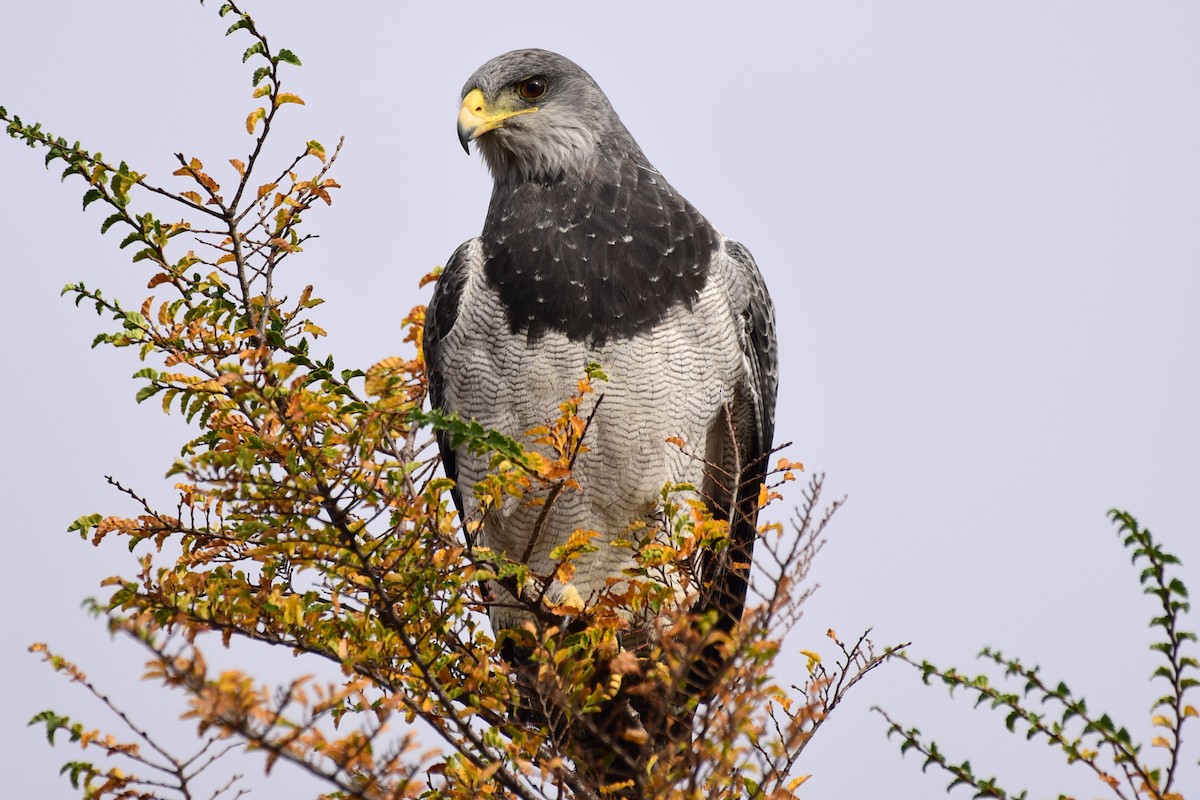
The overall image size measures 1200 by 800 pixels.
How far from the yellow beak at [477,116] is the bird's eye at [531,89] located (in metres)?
0.09

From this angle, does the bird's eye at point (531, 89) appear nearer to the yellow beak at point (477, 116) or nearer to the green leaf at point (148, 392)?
the yellow beak at point (477, 116)

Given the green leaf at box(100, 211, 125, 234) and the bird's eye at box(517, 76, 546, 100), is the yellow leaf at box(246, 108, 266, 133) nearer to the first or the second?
the green leaf at box(100, 211, 125, 234)

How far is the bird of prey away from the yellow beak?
11 millimetres

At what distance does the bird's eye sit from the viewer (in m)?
6.39

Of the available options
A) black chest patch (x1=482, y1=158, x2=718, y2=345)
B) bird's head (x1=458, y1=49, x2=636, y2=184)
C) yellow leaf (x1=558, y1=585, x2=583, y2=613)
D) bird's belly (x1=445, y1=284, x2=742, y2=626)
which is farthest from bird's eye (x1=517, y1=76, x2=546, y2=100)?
yellow leaf (x1=558, y1=585, x2=583, y2=613)

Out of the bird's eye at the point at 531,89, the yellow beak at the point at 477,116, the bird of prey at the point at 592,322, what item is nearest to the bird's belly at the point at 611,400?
the bird of prey at the point at 592,322

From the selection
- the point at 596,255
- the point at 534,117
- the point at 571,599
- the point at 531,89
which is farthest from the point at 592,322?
the point at 531,89

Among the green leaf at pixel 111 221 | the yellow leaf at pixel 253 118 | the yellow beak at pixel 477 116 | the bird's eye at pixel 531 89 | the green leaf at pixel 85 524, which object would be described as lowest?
the green leaf at pixel 85 524

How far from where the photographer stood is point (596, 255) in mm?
5703

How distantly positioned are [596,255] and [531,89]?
1.20 m

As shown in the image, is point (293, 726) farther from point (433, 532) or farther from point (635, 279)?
point (635, 279)

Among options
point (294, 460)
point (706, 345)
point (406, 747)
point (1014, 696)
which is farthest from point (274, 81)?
point (1014, 696)

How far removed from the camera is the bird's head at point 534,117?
6.21m

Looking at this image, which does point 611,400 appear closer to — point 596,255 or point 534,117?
point 596,255
